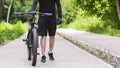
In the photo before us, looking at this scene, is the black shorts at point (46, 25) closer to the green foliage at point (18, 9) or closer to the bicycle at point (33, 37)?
the bicycle at point (33, 37)

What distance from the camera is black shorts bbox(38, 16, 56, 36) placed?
1148cm

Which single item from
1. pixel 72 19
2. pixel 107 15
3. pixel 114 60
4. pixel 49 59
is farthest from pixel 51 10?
pixel 72 19

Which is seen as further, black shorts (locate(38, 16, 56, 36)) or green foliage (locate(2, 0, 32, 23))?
green foliage (locate(2, 0, 32, 23))

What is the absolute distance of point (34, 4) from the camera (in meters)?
11.5

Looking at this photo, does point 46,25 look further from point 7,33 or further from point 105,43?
point 7,33

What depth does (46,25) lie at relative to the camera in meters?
11.5

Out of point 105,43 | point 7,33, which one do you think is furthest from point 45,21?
point 7,33

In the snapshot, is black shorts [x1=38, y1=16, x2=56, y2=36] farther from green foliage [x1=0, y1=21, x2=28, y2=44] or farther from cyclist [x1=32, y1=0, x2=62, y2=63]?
green foliage [x1=0, y1=21, x2=28, y2=44]

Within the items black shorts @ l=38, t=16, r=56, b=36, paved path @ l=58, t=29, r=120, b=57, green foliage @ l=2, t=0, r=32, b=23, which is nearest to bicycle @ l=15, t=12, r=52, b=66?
black shorts @ l=38, t=16, r=56, b=36

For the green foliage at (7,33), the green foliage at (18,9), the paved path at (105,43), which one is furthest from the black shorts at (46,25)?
the green foliage at (18,9)

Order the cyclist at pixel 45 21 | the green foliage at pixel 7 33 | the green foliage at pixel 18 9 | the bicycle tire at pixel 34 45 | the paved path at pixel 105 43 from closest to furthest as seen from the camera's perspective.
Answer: the bicycle tire at pixel 34 45 → the cyclist at pixel 45 21 → the paved path at pixel 105 43 → the green foliage at pixel 7 33 → the green foliage at pixel 18 9

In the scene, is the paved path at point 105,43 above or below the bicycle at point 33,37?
below

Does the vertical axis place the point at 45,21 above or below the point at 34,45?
above

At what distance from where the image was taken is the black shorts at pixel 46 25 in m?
11.5
